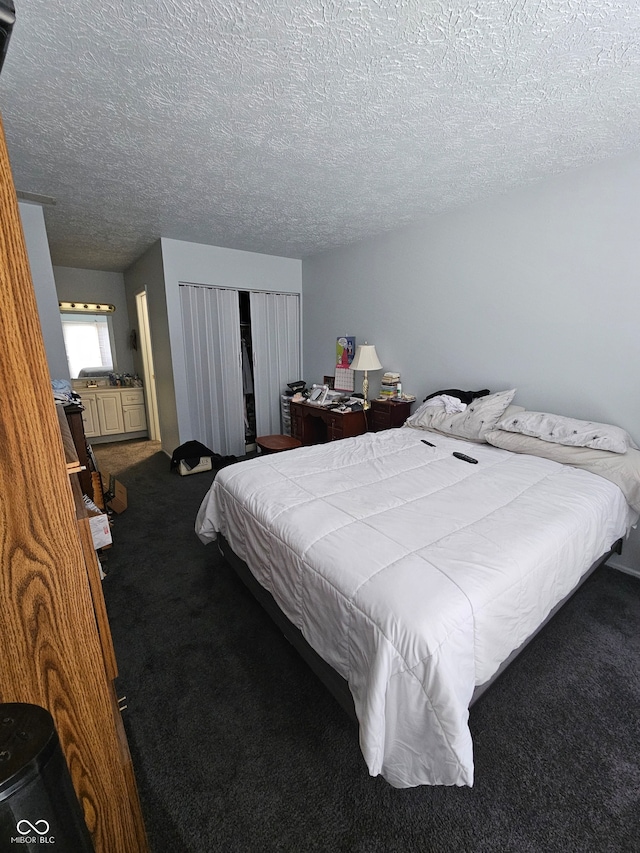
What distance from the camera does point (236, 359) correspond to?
4.53m

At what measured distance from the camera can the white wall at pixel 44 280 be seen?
2.86 metres

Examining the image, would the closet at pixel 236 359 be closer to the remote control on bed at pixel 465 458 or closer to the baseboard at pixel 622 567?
the remote control on bed at pixel 465 458

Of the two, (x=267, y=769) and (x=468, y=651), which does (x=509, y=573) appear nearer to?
(x=468, y=651)

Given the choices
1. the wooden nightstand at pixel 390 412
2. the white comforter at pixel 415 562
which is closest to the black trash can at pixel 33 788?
the white comforter at pixel 415 562

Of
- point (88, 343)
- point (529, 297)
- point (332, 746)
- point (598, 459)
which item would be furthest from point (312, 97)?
point (88, 343)

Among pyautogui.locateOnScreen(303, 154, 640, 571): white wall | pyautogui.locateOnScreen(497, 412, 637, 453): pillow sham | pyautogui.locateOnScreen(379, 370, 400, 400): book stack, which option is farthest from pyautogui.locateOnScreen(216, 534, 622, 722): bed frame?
pyautogui.locateOnScreen(379, 370, 400, 400): book stack

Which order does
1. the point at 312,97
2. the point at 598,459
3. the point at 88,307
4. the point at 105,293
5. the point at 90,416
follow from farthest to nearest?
the point at 105,293, the point at 88,307, the point at 90,416, the point at 598,459, the point at 312,97

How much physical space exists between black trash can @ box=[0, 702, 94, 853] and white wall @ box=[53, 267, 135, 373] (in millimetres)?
5825

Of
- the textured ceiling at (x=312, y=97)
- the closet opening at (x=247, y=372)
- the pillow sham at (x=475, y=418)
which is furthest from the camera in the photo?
the closet opening at (x=247, y=372)

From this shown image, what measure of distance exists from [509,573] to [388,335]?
2881 mm

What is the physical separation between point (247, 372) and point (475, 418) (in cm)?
309

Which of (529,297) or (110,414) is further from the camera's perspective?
(110,414)

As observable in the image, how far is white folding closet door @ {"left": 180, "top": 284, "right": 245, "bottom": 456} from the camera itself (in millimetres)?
4105

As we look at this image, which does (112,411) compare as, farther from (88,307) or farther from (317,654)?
(317,654)
